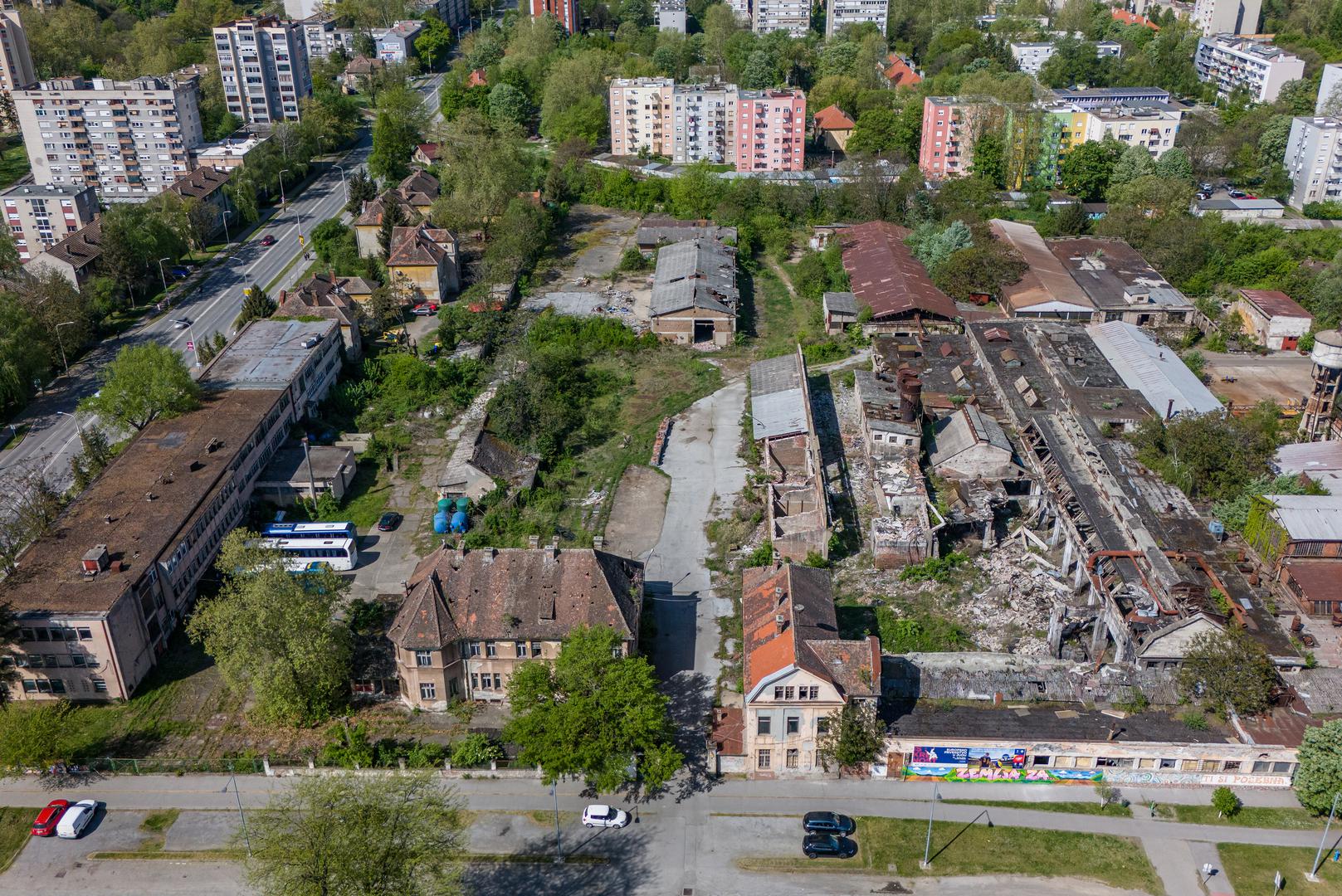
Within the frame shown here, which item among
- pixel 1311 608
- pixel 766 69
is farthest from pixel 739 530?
pixel 766 69

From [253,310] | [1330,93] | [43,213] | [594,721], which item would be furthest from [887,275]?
[43,213]

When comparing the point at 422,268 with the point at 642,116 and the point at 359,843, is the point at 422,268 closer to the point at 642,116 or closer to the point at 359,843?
the point at 642,116

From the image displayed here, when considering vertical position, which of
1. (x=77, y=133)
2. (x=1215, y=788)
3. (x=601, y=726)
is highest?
(x=77, y=133)

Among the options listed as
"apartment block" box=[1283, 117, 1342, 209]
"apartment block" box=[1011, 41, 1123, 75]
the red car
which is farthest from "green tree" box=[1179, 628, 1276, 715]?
"apartment block" box=[1011, 41, 1123, 75]

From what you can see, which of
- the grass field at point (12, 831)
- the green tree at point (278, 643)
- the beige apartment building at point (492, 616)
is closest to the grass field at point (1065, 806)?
the beige apartment building at point (492, 616)

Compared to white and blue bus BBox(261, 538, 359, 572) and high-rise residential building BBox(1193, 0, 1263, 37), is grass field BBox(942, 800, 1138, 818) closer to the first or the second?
white and blue bus BBox(261, 538, 359, 572)

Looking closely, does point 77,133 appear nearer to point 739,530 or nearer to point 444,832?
point 739,530

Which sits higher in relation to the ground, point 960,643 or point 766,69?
point 766,69
